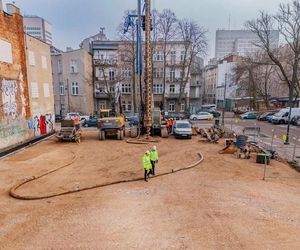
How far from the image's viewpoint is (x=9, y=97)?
1881 centimetres

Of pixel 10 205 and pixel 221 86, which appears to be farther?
pixel 221 86

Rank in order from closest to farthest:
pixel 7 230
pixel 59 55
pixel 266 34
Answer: pixel 7 230
pixel 266 34
pixel 59 55

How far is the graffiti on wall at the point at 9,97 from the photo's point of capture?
18062 mm

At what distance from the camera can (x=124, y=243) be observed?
6984 millimetres

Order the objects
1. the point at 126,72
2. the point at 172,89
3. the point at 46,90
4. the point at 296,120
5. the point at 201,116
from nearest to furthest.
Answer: the point at 46,90
the point at 296,120
the point at 201,116
the point at 126,72
the point at 172,89

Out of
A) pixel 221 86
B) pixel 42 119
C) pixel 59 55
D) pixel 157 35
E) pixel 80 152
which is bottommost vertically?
pixel 80 152

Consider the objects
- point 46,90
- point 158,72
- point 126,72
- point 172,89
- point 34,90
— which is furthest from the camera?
point 172,89

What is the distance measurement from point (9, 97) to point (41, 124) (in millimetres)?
6252

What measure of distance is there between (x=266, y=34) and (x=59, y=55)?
117 ft

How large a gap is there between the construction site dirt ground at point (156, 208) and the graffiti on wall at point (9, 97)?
4.84m

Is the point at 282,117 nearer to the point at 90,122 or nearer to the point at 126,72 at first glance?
the point at 90,122

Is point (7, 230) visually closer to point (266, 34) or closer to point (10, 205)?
point (10, 205)

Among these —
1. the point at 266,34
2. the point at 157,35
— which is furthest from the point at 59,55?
the point at 266,34

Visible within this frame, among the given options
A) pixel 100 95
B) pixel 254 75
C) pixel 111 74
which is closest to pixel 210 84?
pixel 254 75
